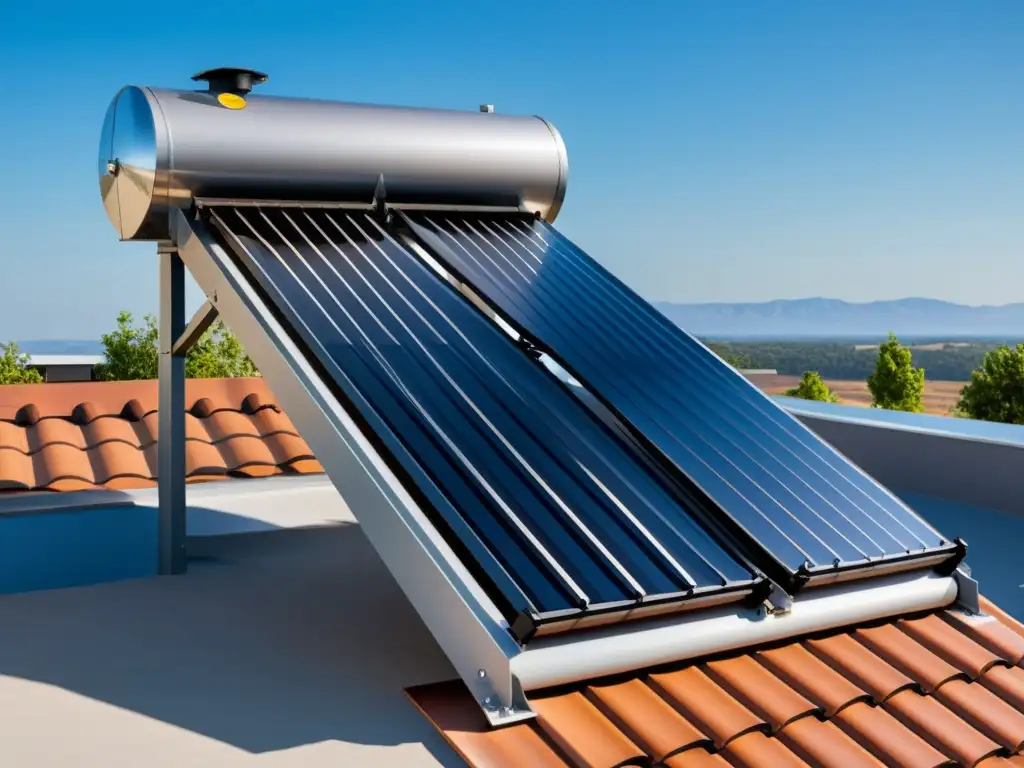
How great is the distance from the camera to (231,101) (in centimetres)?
508

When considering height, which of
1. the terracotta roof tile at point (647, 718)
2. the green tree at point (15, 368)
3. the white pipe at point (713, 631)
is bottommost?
the green tree at point (15, 368)

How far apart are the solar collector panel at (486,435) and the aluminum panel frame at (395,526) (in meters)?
0.08

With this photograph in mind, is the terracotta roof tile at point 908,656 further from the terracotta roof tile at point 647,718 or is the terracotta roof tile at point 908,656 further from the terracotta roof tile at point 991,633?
the terracotta roof tile at point 647,718

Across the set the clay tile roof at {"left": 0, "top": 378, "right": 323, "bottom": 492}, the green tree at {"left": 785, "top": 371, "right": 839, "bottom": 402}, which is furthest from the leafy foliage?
the green tree at {"left": 785, "top": 371, "right": 839, "bottom": 402}

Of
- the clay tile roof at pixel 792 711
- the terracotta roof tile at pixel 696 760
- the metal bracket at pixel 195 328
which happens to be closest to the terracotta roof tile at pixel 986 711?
the clay tile roof at pixel 792 711

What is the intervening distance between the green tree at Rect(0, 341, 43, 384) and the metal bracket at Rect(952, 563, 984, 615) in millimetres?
Result: 33664

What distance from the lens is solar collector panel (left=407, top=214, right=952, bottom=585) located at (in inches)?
147

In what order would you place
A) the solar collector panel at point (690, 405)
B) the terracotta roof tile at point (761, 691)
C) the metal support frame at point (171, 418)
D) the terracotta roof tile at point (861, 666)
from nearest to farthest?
the terracotta roof tile at point (761, 691) → the terracotta roof tile at point (861, 666) → the solar collector panel at point (690, 405) → the metal support frame at point (171, 418)

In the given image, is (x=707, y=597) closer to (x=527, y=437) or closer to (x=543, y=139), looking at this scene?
(x=527, y=437)

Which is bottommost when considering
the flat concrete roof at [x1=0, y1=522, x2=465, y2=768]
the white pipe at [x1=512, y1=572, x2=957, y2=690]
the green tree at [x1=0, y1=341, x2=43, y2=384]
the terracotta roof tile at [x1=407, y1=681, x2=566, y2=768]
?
the green tree at [x1=0, y1=341, x2=43, y2=384]

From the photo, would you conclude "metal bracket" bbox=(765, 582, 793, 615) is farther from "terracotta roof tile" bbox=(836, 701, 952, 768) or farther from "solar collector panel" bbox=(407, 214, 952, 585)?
"terracotta roof tile" bbox=(836, 701, 952, 768)

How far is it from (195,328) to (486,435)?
1.91m

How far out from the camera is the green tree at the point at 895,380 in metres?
52.2

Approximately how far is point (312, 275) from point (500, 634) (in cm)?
194
